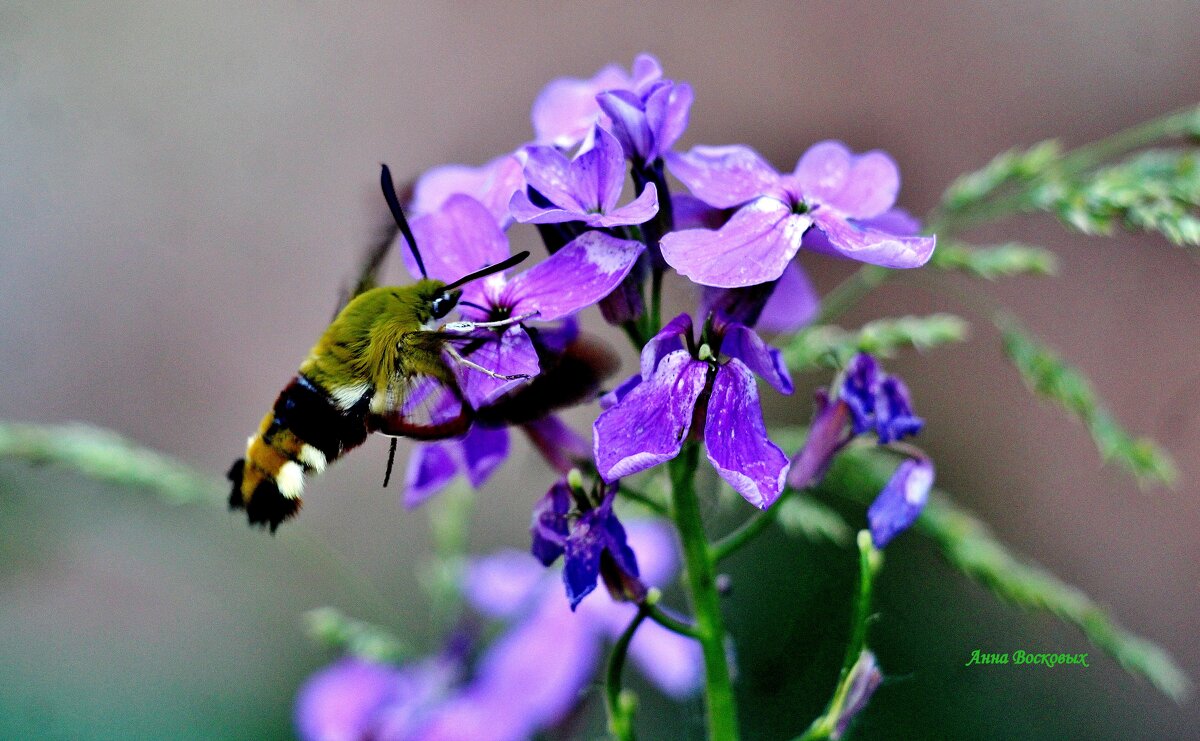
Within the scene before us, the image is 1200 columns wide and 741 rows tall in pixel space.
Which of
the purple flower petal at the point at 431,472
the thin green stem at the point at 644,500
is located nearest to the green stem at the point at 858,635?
the thin green stem at the point at 644,500

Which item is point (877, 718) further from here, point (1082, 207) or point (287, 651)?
point (287, 651)

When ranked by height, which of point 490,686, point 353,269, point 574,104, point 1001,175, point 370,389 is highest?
point 574,104

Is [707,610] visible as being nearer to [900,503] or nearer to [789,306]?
[900,503]

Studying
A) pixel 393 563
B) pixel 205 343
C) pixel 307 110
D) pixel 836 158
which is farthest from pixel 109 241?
pixel 836 158

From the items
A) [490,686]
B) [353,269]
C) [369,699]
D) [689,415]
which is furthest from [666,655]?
[353,269]

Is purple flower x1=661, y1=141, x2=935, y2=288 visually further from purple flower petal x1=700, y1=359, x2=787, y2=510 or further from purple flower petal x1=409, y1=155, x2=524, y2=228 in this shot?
purple flower petal x1=409, y1=155, x2=524, y2=228
